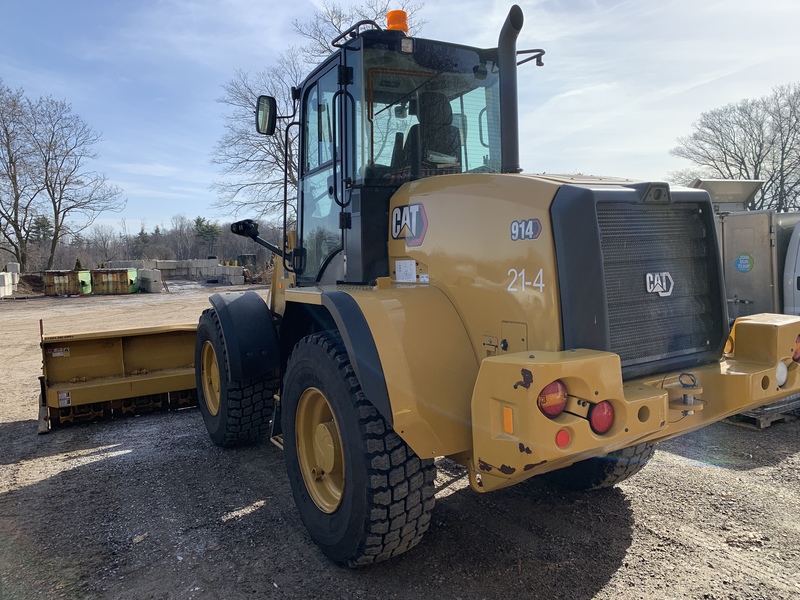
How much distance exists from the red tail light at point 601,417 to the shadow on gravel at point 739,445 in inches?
115

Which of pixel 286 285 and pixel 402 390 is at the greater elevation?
pixel 286 285

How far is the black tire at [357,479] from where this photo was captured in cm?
289

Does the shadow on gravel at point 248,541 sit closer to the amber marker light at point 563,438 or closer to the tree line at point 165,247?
the amber marker light at point 563,438

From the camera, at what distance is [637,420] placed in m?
2.46

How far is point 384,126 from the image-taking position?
12.3 feet

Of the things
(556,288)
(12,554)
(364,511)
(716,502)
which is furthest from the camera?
(716,502)

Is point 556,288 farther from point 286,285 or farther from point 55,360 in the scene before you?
point 55,360

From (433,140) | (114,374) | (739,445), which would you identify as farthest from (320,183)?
(739,445)

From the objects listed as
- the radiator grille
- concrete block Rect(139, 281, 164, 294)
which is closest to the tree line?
concrete block Rect(139, 281, 164, 294)

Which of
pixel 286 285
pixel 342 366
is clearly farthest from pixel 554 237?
pixel 286 285

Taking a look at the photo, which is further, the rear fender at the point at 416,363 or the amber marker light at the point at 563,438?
the rear fender at the point at 416,363

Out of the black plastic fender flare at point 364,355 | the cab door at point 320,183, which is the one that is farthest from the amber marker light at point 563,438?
the cab door at point 320,183

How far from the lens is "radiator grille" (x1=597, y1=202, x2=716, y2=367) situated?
114 inches

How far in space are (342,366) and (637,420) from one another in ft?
4.87
